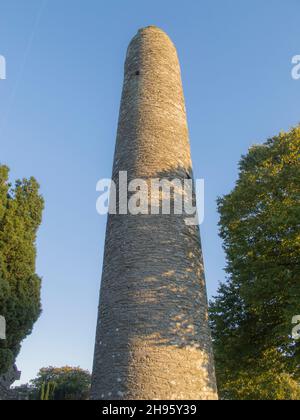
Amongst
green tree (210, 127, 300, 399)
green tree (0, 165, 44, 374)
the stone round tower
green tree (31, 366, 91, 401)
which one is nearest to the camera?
the stone round tower

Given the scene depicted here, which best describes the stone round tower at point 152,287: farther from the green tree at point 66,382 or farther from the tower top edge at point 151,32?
the green tree at point 66,382

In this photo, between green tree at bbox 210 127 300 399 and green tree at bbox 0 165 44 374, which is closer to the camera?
green tree at bbox 210 127 300 399

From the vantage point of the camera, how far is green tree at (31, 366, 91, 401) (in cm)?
4181

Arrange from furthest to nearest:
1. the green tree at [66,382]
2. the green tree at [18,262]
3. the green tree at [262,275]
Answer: the green tree at [66,382]
the green tree at [18,262]
the green tree at [262,275]

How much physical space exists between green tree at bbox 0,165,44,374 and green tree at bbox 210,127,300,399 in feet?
22.3

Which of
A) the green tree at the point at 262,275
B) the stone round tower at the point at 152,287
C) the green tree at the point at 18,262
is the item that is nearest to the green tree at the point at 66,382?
the green tree at the point at 18,262

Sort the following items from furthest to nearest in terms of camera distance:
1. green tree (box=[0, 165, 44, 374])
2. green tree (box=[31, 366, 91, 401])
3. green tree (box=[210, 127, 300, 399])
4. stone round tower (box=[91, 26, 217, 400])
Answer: green tree (box=[31, 366, 91, 401]) → green tree (box=[0, 165, 44, 374]) → green tree (box=[210, 127, 300, 399]) → stone round tower (box=[91, 26, 217, 400])

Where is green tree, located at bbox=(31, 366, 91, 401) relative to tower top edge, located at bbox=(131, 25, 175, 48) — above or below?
below

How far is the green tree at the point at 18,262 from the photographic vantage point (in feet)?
46.0

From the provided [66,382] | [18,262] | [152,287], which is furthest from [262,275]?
[66,382]

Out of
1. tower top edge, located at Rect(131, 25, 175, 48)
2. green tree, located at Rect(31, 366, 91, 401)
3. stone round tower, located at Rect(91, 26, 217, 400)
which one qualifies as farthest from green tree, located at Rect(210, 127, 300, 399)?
green tree, located at Rect(31, 366, 91, 401)

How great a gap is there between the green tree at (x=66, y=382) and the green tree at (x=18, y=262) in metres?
26.6

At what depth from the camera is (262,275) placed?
12.8 meters

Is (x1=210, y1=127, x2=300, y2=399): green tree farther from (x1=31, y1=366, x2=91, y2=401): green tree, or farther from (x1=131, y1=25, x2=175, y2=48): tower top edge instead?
(x1=31, y1=366, x2=91, y2=401): green tree
